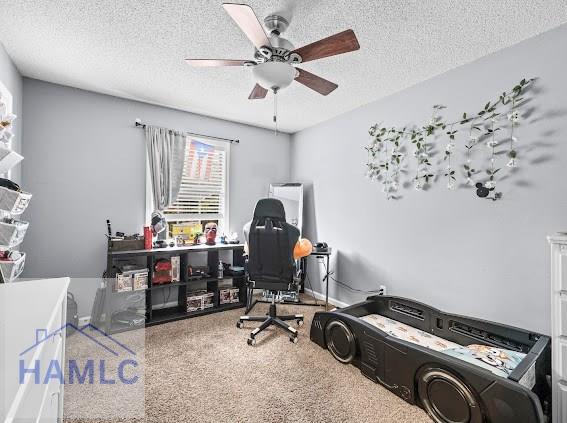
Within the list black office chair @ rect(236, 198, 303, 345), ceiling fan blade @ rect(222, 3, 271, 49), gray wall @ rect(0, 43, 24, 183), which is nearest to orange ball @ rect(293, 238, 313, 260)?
black office chair @ rect(236, 198, 303, 345)

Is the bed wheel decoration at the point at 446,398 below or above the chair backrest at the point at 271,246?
below

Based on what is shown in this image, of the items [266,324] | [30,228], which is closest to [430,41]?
[266,324]

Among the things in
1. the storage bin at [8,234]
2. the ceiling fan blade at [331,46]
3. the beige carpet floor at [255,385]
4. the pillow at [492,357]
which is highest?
the ceiling fan blade at [331,46]

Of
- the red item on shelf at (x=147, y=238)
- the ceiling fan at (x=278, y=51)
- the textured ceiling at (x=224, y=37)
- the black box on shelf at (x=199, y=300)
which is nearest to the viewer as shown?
the ceiling fan at (x=278, y=51)

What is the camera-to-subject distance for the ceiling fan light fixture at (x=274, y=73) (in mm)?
1816

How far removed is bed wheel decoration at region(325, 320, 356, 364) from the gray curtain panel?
Answer: 2.45 metres

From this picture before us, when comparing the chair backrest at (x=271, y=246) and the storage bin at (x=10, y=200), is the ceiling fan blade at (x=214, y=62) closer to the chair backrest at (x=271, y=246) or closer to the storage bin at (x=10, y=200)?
the chair backrest at (x=271, y=246)

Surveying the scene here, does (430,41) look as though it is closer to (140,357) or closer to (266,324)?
(266,324)

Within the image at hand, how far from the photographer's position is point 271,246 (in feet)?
8.63

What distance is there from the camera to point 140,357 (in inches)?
92.1

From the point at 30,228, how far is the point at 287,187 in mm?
3088

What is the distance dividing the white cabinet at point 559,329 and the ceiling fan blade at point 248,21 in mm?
2078

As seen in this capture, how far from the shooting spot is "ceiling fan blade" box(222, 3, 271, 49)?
4.60 ft

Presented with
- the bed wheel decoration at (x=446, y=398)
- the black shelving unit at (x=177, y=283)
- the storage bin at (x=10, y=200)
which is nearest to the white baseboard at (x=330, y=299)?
the black shelving unit at (x=177, y=283)
